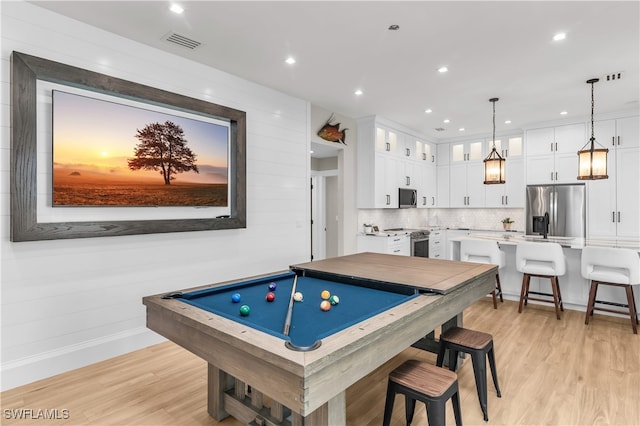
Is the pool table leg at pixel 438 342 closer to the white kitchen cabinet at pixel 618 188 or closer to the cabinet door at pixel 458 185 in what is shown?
the white kitchen cabinet at pixel 618 188

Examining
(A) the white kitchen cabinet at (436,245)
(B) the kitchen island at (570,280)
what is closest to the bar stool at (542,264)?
(B) the kitchen island at (570,280)

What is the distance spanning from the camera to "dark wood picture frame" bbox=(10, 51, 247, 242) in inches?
100

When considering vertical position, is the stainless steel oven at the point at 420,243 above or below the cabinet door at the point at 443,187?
below

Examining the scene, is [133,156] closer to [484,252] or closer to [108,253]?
[108,253]

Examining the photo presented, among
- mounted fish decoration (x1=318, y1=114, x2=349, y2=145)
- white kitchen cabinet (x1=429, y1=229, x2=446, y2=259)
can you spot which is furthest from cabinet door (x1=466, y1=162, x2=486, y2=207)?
mounted fish decoration (x1=318, y1=114, x2=349, y2=145)

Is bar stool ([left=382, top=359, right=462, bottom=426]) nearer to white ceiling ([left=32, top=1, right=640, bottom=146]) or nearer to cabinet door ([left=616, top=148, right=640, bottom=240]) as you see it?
white ceiling ([left=32, top=1, right=640, bottom=146])

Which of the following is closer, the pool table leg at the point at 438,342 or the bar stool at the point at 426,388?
the bar stool at the point at 426,388

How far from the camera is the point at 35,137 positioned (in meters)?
2.63

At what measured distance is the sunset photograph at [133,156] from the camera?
2820 millimetres

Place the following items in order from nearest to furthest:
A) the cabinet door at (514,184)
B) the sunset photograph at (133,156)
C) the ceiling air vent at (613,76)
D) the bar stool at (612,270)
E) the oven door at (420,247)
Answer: the sunset photograph at (133,156)
the bar stool at (612,270)
the ceiling air vent at (613,76)
the oven door at (420,247)
the cabinet door at (514,184)

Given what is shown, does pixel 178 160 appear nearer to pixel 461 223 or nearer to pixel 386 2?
pixel 386 2

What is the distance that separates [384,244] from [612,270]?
2.92m

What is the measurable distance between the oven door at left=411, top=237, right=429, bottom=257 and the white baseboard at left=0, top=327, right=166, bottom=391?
4.53 meters

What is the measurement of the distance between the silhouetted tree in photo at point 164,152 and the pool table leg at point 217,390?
2.02 metres
